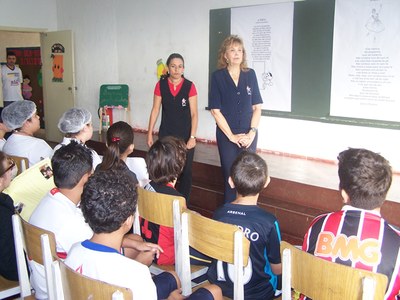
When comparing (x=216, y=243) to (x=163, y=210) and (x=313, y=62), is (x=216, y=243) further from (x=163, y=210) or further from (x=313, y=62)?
(x=313, y=62)

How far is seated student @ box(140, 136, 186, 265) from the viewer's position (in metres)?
2.24

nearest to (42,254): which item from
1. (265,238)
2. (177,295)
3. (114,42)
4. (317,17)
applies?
(177,295)

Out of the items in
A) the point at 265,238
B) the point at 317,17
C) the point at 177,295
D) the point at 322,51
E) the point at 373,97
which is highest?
the point at 317,17

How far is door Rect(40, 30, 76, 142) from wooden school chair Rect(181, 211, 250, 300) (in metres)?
6.15

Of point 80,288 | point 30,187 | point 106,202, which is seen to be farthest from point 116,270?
point 30,187

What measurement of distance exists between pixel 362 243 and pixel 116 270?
778 millimetres

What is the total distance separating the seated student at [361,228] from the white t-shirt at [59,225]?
3.02ft

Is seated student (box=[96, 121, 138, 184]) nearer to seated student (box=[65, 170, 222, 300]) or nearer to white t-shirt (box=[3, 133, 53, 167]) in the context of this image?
white t-shirt (box=[3, 133, 53, 167])

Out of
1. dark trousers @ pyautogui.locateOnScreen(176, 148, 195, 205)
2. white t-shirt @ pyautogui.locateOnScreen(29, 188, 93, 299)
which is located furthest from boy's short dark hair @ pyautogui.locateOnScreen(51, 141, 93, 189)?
dark trousers @ pyautogui.locateOnScreen(176, 148, 195, 205)

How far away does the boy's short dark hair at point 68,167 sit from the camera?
2.05 metres

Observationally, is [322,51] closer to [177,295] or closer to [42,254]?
[177,295]

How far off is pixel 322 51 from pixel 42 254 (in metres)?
3.81

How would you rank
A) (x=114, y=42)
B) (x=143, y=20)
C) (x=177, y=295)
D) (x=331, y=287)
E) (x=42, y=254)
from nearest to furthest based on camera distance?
(x=331, y=287) < (x=42, y=254) < (x=177, y=295) < (x=143, y=20) < (x=114, y=42)

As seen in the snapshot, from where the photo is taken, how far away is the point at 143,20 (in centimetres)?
659
